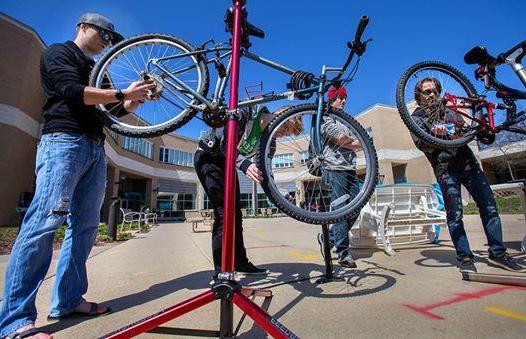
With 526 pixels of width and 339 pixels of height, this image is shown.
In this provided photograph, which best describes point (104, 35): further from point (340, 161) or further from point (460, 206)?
point (460, 206)

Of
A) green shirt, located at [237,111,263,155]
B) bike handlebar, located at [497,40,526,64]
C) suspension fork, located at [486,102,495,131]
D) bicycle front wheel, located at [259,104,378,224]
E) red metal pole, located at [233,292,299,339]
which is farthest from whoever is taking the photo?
suspension fork, located at [486,102,495,131]

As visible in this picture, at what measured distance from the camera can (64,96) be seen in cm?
175

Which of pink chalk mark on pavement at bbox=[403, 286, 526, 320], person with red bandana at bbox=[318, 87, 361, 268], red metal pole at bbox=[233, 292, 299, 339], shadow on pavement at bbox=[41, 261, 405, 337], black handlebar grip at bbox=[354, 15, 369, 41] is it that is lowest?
shadow on pavement at bbox=[41, 261, 405, 337]

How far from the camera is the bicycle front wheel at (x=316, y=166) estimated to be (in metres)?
1.98

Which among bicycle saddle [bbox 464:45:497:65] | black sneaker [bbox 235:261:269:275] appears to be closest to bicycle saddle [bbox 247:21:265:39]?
black sneaker [bbox 235:261:269:275]

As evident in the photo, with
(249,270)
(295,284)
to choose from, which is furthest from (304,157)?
(249,270)

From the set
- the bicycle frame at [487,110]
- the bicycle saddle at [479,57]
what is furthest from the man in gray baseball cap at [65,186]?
the bicycle saddle at [479,57]

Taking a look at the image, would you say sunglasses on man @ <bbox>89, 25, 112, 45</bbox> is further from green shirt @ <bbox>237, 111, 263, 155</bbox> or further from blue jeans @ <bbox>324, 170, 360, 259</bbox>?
blue jeans @ <bbox>324, 170, 360, 259</bbox>

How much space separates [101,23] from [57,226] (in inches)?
60.5

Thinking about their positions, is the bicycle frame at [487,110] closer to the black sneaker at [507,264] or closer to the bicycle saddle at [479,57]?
the bicycle saddle at [479,57]

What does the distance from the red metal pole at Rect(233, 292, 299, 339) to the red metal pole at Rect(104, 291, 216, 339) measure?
0.15 m

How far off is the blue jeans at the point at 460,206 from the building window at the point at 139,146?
2747 cm

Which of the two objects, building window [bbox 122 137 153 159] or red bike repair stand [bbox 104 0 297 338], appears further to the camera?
building window [bbox 122 137 153 159]

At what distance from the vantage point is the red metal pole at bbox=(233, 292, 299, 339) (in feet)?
3.76
